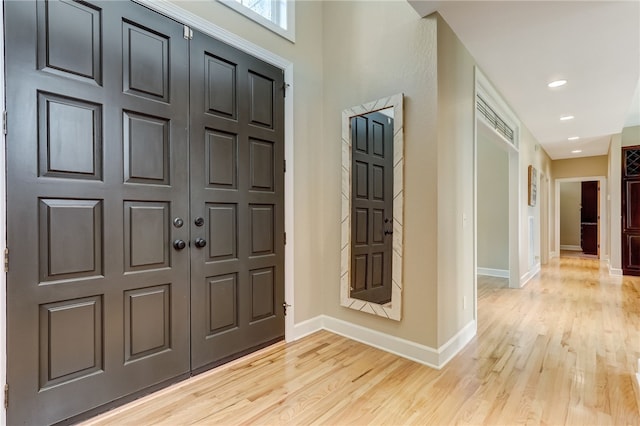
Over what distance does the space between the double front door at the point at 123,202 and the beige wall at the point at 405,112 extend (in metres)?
0.75

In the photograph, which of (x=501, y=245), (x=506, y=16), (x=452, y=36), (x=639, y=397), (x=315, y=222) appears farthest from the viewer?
(x=501, y=245)

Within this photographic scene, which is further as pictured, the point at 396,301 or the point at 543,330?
the point at 543,330

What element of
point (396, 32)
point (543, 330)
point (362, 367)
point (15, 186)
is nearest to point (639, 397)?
point (543, 330)

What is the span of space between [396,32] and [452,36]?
0.43m

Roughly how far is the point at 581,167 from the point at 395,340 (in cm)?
797

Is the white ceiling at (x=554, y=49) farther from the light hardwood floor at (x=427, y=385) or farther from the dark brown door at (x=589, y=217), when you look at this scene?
the dark brown door at (x=589, y=217)

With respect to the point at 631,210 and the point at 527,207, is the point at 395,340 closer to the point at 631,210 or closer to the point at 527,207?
the point at 527,207

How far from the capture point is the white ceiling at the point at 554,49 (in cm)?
218

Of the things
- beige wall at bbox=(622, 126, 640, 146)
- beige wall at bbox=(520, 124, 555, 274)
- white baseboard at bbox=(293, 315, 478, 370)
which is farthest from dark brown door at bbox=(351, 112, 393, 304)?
beige wall at bbox=(622, 126, 640, 146)

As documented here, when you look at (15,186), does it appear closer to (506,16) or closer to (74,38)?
(74,38)

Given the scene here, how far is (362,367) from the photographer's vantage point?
228 centimetres

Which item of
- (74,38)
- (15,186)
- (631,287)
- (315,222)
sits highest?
(74,38)

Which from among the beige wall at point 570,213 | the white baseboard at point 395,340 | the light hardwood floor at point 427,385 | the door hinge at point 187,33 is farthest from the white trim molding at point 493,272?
the beige wall at point 570,213

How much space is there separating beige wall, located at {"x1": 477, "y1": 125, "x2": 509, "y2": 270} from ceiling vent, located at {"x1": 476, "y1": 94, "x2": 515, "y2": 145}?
1.44 metres
